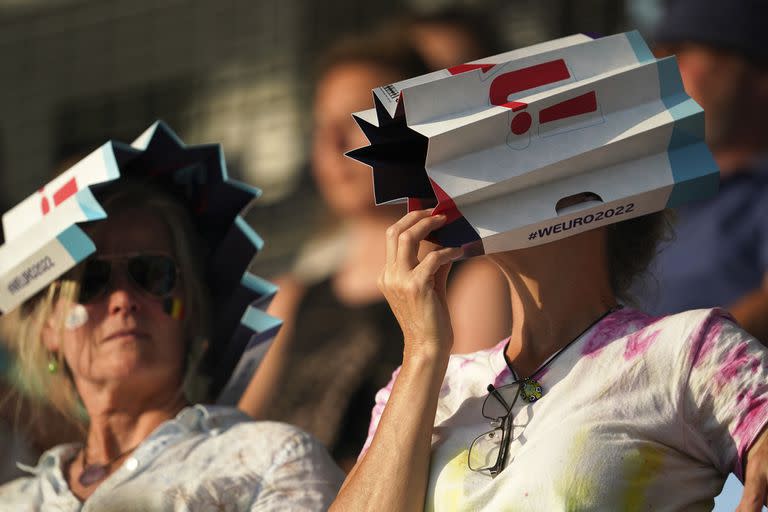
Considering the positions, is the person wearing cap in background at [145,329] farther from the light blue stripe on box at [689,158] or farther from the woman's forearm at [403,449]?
the light blue stripe on box at [689,158]

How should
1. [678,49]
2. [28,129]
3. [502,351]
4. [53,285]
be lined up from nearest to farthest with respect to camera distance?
[502,351], [53,285], [678,49], [28,129]

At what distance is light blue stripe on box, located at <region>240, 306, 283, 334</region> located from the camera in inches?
118

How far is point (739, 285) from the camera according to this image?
11.9 ft

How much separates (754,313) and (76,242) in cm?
161

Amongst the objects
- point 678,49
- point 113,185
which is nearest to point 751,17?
point 678,49

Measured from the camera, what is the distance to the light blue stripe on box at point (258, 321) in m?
3.01

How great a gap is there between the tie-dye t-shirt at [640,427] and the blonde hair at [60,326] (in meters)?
1.01

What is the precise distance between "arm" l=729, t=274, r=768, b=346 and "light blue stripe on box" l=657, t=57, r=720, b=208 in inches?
43.3

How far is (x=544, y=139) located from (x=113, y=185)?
1.18 m

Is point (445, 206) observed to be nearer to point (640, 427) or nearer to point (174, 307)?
point (640, 427)

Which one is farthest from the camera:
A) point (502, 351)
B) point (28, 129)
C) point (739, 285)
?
point (28, 129)

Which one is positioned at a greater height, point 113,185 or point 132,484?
point 113,185

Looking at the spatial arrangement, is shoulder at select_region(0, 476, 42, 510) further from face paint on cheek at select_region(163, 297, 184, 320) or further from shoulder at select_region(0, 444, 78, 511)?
face paint on cheek at select_region(163, 297, 184, 320)

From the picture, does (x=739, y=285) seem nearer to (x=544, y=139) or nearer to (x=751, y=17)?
(x=751, y=17)
